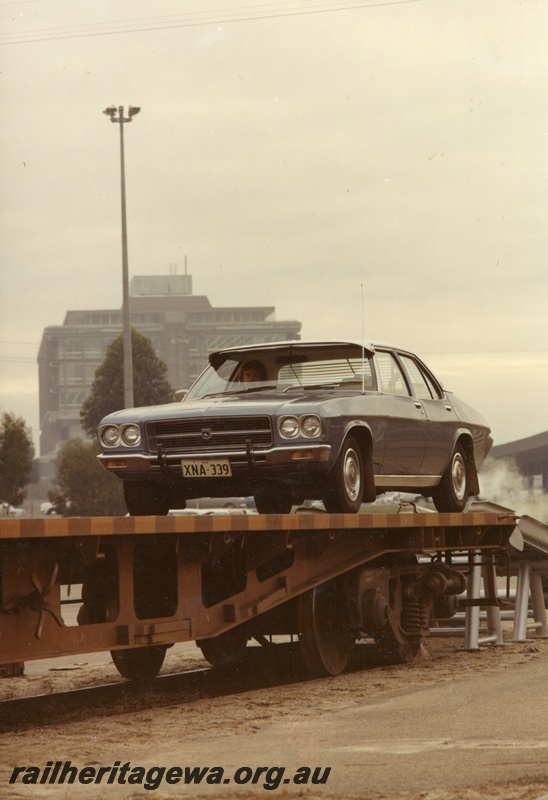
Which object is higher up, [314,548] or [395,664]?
[314,548]

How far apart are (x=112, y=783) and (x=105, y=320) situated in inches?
7045

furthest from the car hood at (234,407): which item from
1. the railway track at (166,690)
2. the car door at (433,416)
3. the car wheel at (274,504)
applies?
the railway track at (166,690)

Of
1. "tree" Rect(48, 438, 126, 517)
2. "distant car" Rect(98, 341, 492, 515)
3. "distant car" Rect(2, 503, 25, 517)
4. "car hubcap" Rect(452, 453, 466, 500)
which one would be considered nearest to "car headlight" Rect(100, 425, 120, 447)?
"distant car" Rect(98, 341, 492, 515)

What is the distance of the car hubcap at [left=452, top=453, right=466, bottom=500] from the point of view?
1273cm

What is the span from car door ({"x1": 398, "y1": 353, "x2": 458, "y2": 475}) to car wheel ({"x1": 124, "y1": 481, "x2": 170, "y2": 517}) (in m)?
2.35

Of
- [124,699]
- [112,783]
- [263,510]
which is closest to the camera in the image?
[112,783]

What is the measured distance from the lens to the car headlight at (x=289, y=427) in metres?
10.2

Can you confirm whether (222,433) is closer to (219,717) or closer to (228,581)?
(228,581)

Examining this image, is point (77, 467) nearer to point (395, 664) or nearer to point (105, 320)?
point (395, 664)

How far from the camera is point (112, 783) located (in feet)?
20.3

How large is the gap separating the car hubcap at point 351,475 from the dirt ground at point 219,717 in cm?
Answer: 135

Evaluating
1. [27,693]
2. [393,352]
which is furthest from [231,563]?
[393,352]

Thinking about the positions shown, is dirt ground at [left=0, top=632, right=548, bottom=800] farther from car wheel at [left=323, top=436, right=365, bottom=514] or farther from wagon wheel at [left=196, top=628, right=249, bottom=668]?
car wheel at [left=323, top=436, right=365, bottom=514]

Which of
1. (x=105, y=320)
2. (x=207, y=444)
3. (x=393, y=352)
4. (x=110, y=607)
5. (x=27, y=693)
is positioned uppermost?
(x=105, y=320)
